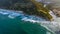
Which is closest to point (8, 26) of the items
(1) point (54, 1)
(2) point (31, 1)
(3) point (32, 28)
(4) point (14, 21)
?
(4) point (14, 21)

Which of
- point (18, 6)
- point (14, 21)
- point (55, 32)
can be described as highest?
point (18, 6)

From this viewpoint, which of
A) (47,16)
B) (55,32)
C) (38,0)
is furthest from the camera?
(38,0)

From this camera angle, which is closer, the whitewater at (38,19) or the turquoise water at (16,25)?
the turquoise water at (16,25)

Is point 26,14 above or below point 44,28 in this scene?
above

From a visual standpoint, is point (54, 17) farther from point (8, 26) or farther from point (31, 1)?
point (8, 26)

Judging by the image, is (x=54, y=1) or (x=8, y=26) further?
(x=54, y=1)

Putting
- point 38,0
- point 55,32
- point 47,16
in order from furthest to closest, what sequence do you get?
point 38,0
point 47,16
point 55,32

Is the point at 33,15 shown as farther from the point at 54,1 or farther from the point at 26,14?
the point at 54,1

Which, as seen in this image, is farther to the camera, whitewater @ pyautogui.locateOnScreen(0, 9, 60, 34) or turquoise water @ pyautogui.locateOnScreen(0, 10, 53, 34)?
whitewater @ pyautogui.locateOnScreen(0, 9, 60, 34)
